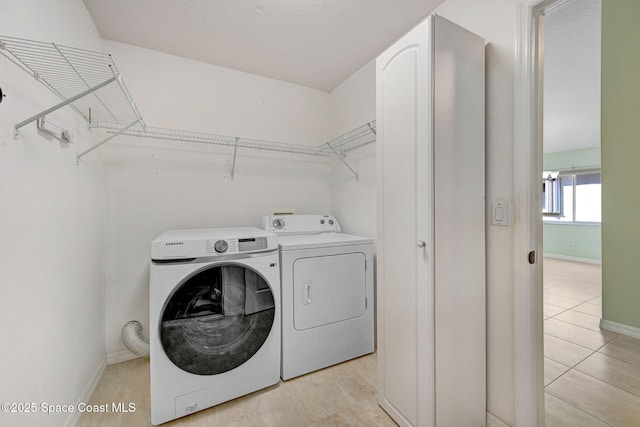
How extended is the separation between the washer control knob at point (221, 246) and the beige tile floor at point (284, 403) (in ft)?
2.98

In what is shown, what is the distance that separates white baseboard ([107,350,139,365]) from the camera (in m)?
1.84

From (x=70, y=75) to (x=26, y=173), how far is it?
465 millimetres

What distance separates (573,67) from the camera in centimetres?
229

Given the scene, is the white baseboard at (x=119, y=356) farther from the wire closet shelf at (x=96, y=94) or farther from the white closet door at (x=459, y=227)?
the white closet door at (x=459, y=227)

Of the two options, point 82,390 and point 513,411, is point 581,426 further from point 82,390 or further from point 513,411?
point 82,390

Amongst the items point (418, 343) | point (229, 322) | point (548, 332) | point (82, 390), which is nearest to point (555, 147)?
point (548, 332)

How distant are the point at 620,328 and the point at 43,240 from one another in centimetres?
405

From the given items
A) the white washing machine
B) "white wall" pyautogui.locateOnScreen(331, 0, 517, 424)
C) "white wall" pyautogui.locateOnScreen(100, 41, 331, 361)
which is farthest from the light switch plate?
"white wall" pyautogui.locateOnScreen(100, 41, 331, 361)

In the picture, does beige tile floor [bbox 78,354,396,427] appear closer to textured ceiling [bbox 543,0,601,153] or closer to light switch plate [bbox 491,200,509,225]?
light switch plate [bbox 491,200,509,225]

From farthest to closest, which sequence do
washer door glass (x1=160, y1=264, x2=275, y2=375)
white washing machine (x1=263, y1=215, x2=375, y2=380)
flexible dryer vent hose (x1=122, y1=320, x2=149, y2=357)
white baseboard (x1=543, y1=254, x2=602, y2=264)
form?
white baseboard (x1=543, y1=254, x2=602, y2=264) < flexible dryer vent hose (x1=122, y1=320, x2=149, y2=357) < white washing machine (x1=263, y1=215, x2=375, y2=380) < washer door glass (x1=160, y1=264, x2=275, y2=375)

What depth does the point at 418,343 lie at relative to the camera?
3.81ft

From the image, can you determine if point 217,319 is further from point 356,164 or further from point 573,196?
point 573,196

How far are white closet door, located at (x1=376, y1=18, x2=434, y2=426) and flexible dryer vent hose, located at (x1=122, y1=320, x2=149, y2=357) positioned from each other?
1669 millimetres

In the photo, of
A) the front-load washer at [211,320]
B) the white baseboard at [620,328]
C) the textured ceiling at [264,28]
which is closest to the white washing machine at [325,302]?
the front-load washer at [211,320]
